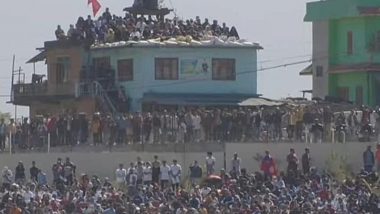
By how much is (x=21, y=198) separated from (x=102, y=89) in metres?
15.7

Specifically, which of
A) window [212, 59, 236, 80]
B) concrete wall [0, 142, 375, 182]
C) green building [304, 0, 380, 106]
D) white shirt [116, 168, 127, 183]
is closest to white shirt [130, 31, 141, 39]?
window [212, 59, 236, 80]

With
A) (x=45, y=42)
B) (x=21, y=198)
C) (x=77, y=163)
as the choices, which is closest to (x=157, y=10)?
(x=45, y=42)

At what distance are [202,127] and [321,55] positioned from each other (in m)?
21.4

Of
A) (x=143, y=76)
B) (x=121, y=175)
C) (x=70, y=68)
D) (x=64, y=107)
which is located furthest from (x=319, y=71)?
(x=121, y=175)

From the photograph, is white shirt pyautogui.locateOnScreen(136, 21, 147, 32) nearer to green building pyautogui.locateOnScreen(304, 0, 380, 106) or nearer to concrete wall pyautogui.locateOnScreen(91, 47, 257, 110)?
concrete wall pyautogui.locateOnScreen(91, 47, 257, 110)

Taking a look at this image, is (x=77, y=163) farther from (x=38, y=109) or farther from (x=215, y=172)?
(x=38, y=109)

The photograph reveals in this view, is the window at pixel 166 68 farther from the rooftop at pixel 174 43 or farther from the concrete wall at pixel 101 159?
the concrete wall at pixel 101 159

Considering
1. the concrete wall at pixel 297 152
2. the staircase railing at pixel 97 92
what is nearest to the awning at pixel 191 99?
the staircase railing at pixel 97 92

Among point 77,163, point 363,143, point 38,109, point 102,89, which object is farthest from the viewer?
point 38,109

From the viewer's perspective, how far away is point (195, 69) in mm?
85938

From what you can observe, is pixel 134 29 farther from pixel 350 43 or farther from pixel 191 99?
pixel 350 43

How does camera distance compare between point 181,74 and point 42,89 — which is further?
point 42,89

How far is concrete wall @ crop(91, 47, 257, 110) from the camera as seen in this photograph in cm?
8414

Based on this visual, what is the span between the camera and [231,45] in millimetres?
85562
